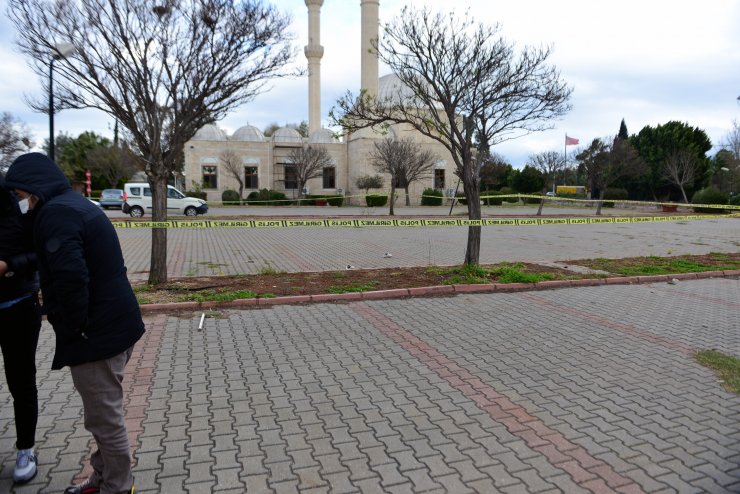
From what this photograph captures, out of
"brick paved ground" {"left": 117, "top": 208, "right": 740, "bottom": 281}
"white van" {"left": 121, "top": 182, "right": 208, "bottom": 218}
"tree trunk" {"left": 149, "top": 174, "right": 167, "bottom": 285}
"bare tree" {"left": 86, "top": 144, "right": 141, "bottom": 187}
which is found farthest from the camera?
"bare tree" {"left": 86, "top": 144, "right": 141, "bottom": 187}

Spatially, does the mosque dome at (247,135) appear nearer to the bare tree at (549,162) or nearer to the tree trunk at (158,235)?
the bare tree at (549,162)

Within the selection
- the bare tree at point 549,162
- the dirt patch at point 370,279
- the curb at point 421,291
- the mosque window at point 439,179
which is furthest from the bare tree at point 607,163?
the curb at point 421,291

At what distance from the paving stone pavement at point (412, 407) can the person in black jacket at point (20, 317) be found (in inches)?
10.2

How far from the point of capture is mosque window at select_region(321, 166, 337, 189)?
5709 cm

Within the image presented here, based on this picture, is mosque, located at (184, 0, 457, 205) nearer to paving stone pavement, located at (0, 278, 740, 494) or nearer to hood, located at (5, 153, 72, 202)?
paving stone pavement, located at (0, 278, 740, 494)

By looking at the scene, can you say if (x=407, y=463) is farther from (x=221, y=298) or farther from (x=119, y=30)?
(x=119, y=30)

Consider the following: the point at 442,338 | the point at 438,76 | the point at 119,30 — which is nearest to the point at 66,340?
the point at 442,338

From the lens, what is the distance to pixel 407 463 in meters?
3.37

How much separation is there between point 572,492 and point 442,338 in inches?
123

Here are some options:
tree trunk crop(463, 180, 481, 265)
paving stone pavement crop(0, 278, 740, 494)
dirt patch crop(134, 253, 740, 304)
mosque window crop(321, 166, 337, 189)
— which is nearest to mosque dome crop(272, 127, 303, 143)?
mosque window crop(321, 166, 337, 189)

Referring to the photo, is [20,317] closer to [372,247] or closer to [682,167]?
[372,247]

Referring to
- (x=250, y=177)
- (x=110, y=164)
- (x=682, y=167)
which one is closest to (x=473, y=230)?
(x=682, y=167)

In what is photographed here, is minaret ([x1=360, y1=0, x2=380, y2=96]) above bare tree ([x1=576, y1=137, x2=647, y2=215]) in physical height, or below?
above

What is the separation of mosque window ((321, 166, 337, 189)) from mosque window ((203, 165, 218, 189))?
11423 millimetres
